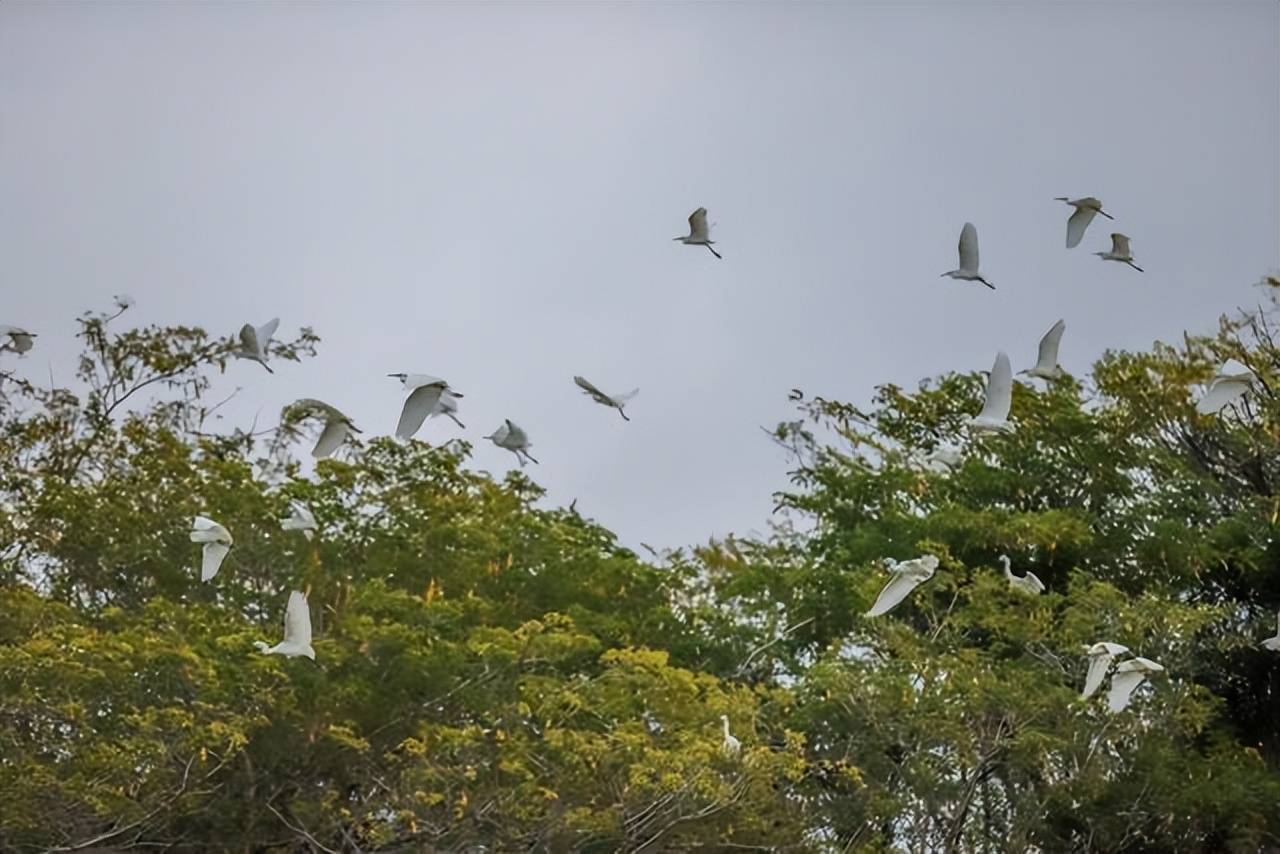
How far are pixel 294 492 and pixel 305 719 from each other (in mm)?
1960

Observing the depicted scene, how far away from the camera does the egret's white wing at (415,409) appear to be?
28.1 ft

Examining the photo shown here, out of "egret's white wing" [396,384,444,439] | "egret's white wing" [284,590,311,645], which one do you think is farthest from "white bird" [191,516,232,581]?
"egret's white wing" [396,384,444,439]

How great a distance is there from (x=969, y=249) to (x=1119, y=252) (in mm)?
932

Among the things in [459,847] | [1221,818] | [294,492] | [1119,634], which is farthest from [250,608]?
[1221,818]

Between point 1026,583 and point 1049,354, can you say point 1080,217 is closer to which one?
point 1049,354

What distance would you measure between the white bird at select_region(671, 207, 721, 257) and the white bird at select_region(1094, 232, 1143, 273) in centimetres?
219

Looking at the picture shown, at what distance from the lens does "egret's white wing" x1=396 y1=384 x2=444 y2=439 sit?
8.57 m

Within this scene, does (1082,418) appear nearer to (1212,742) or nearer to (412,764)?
(1212,742)

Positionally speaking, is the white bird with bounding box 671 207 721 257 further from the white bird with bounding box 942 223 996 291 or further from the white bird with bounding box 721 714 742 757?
the white bird with bounding box 721 714 742 757

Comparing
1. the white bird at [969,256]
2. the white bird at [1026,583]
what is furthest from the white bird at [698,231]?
the white bird at [1026,583]

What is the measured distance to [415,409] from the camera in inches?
340

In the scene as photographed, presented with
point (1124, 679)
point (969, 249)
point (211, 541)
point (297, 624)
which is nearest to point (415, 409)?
point (297, 624)

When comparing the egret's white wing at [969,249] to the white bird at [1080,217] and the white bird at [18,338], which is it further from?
the white bird at [18,338]

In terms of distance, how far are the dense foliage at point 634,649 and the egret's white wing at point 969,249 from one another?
3.54 metres
